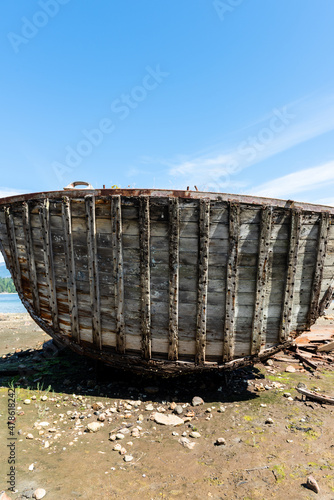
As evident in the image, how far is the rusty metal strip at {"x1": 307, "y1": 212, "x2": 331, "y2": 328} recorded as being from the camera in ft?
16.2

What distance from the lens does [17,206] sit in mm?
5672

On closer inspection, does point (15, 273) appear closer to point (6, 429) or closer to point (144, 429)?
point (6, 429)

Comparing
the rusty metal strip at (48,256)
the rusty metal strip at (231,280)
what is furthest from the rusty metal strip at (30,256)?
the rusty metal strip at (231,280)

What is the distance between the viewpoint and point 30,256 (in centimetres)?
564

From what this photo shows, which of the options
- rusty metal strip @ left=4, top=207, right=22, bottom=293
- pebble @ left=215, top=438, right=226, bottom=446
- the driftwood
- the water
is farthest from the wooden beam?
the water

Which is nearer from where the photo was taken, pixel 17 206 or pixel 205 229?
pixel 205 229

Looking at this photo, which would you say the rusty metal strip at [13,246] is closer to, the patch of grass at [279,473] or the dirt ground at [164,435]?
the dirt ground at [164,435]

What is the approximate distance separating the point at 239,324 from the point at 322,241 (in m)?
2.25

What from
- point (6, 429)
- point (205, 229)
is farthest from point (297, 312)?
point (6, 429)

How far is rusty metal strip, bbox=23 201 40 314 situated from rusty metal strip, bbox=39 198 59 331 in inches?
16.5

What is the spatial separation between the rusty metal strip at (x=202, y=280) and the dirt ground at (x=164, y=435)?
1.20m

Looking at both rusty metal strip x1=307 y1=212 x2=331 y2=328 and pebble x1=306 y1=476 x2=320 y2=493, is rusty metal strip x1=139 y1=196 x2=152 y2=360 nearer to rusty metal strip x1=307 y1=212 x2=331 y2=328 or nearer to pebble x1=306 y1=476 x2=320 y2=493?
pebble x1=306 y1=476 x2=320 y2=493

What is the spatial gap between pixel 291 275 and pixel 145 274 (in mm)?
2696

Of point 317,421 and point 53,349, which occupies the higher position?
point 317,421
